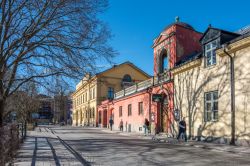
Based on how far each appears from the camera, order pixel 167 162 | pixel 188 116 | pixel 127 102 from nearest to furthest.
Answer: pixel 167 162
pixel 188 116
pixel 127 102

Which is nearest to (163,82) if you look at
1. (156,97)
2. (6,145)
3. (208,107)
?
(156,97)

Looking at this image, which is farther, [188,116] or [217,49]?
[188,116]

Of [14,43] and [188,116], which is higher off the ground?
[14,43]

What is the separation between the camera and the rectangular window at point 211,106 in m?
20.4

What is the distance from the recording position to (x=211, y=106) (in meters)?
20.7

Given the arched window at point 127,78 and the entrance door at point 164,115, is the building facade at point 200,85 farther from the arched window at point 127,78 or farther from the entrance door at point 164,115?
the arched window at point 127,78

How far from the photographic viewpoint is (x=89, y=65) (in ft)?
37.4

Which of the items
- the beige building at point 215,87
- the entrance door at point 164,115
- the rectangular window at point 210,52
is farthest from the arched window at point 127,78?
the rectangular window at point 210,52

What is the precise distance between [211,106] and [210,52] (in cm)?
361

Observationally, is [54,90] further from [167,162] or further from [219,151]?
[219,151]

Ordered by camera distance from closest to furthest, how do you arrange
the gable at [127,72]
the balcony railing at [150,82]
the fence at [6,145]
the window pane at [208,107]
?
the fence at [6,145] → the window pane at [208,107] → the balcony railing at [150,82] → the gable at [127,72]

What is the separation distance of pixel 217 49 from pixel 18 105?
18.1 meters

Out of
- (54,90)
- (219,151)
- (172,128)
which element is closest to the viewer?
(54,90)

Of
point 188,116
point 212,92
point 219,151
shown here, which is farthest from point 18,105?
point 219,151
